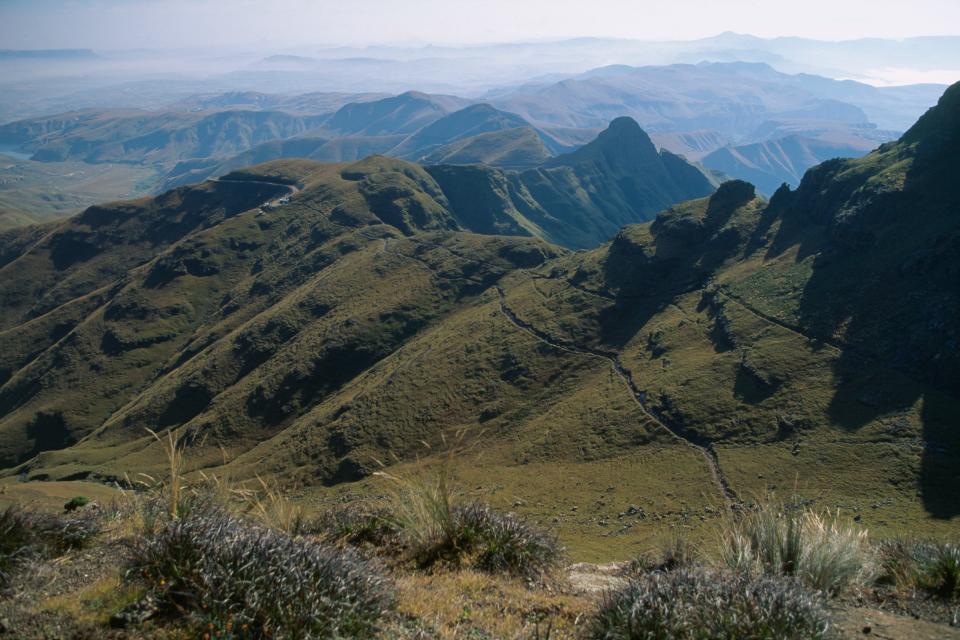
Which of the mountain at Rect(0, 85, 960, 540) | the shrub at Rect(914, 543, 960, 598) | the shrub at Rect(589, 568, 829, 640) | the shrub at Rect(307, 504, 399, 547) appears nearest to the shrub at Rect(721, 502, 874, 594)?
the shrub at Rect(914, 543, 960, 598)

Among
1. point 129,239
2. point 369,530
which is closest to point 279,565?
point 369,530

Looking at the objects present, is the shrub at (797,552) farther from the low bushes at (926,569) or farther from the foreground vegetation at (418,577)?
the low bushes at (926,569)

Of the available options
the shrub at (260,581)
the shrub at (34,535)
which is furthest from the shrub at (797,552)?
the shrub at (34,535)

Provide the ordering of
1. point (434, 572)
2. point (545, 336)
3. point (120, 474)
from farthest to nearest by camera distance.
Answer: point (545, 336)
point (120, 474)
point (434, 572)

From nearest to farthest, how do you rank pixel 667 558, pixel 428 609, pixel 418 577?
pixel 428 609 < pixel 418 577 < pixel 667 558

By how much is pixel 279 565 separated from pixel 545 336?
98.6 metres

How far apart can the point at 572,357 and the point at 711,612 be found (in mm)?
91959

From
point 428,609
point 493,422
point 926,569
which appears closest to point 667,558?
point 926,569

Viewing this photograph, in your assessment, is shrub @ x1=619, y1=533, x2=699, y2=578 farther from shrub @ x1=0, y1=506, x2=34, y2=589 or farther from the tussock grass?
shrub @ x1=0, y1=506, x2=34, y2=589

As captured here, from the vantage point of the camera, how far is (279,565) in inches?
325

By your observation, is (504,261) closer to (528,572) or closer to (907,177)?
(907,177)

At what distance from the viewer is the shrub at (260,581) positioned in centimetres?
770

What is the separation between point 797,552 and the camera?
10891 mm

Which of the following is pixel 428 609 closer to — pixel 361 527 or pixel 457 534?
pixel 457 534
